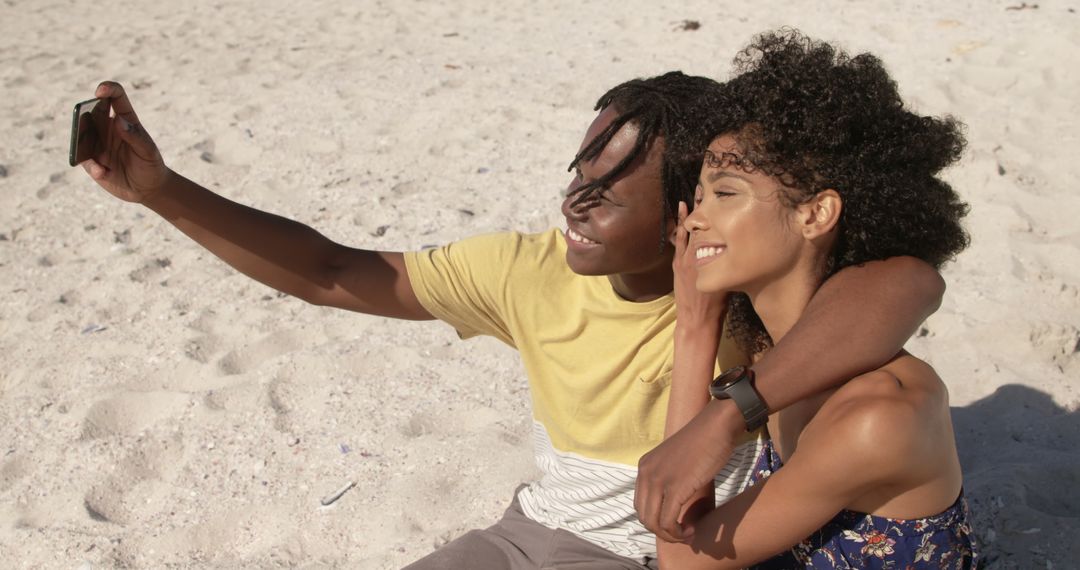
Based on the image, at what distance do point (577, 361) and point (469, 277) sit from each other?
32 centimetres

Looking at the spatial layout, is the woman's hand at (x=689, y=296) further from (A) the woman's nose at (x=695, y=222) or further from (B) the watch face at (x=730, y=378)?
(B) the watch face at (x=730, y=378)

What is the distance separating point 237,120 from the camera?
5.75m

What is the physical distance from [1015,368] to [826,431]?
1981mm

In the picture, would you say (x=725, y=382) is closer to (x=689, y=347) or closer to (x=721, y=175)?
(x=689, y=347)

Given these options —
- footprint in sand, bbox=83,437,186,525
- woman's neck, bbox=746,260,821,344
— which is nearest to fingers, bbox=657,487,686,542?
woman's neck, bbox=746,260,821,344

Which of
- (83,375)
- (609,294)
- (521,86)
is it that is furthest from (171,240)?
(609,294)

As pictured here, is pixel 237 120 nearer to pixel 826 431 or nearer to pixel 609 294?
pixel 609 294

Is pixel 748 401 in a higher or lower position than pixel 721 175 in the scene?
lower

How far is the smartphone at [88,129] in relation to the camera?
1.94 metres

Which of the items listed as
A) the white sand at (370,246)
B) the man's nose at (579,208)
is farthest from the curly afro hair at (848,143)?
the white sand at (370,246)

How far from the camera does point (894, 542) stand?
1771mm

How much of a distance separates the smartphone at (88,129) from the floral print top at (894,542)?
1.54 meters

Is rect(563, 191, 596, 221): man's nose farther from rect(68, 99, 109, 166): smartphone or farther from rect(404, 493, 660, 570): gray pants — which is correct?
rect(68, 99, 109, 166): smartphone

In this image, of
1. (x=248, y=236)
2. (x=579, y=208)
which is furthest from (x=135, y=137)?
(x=579, y=208)
